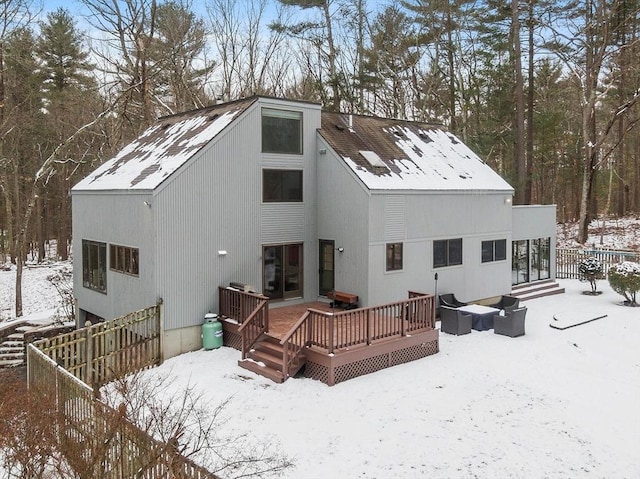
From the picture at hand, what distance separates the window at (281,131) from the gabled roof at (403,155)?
0.86 m

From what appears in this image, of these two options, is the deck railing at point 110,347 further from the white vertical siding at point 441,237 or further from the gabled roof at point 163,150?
the white vertical siding at point 441,237

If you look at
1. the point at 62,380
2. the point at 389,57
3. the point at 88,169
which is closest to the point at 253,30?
the point at 389,57

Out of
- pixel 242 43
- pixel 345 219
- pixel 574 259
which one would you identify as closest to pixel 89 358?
pixel 345 219

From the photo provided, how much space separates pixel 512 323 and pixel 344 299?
4.69 m

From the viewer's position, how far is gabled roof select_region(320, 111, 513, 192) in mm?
14742

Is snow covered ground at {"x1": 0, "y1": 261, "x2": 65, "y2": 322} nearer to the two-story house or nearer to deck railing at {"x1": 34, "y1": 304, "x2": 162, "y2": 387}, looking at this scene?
the two-story house

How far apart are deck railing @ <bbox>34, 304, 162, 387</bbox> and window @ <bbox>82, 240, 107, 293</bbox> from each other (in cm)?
319

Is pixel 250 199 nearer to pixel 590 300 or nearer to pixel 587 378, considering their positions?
pixel 587 378

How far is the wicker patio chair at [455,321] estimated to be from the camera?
1423cm

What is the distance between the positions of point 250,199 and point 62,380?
7153 millimetres

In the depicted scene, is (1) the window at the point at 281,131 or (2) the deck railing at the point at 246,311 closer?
(2) the deck railing at the point at 246,311

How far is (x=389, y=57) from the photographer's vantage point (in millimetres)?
29500

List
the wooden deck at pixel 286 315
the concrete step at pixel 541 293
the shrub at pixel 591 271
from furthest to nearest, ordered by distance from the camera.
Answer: the shrub at pixel 591 271, the concrete step at pixel 541 293, the wooden deck at pixel 286 315

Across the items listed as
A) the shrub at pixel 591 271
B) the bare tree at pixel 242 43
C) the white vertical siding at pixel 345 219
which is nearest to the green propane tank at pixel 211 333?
the white vertical siding at pixel 345 219
